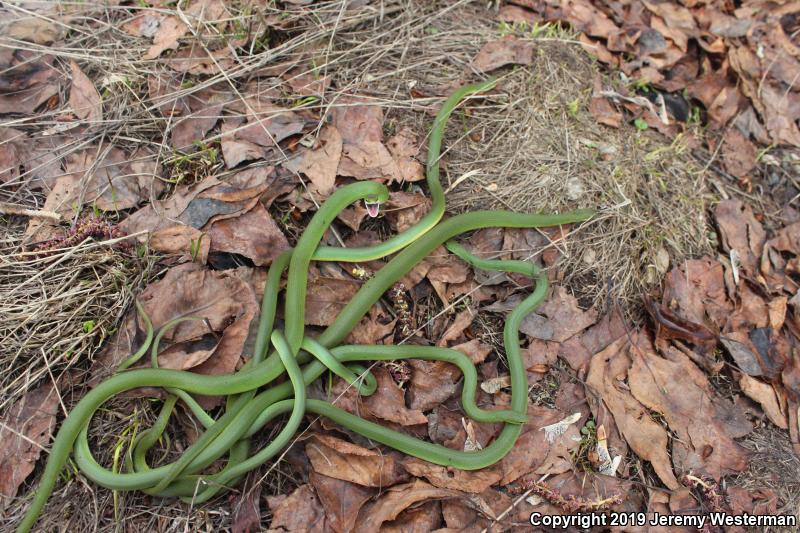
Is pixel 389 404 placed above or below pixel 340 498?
above

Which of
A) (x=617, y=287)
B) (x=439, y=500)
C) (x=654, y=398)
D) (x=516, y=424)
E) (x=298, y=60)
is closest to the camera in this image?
(x=439, y=500)

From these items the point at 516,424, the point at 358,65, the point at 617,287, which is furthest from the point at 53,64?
the point at 617,287

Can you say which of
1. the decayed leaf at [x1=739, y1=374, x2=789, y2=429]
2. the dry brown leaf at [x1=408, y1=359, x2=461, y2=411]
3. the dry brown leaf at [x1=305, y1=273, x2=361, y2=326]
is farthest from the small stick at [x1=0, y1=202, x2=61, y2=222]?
the decayed leaf at [x1=739, y1=374, x2=789, y2=429]

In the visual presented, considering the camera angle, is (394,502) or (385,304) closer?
(394,502)

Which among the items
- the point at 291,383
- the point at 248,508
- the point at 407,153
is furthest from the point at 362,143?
the point at 248,508

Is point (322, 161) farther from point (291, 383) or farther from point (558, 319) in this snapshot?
point (558, 319)

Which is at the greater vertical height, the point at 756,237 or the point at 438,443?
the point at 756,237

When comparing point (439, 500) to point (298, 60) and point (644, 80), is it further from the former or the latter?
point (644, 80)
